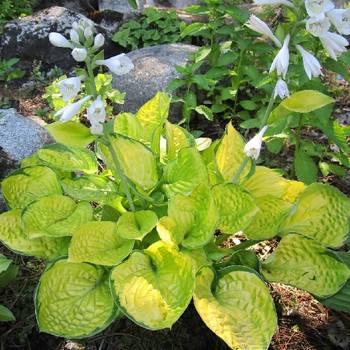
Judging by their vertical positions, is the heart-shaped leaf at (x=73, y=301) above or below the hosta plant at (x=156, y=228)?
below

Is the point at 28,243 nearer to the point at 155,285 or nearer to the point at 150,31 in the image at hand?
the point at 155,285

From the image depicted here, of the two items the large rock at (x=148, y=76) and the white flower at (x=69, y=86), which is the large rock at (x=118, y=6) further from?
the white flower at (x=69, y=86)

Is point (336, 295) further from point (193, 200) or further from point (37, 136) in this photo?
point (37, 136)

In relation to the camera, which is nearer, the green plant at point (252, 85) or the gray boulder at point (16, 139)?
the green plant at point (252, 85)

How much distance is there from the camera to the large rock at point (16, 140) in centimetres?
293

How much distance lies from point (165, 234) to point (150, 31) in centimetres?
365

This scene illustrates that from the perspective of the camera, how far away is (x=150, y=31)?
16.6ft

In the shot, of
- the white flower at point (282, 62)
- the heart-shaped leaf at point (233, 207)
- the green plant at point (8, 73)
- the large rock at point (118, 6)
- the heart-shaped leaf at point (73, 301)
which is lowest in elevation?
the green plant at point (8, 73)

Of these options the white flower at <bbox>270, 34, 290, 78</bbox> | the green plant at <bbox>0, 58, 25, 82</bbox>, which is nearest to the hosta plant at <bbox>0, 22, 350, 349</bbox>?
the white flower at <bbox>270, 34, 290, 78</bbox>

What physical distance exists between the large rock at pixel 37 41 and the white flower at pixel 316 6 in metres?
3.53

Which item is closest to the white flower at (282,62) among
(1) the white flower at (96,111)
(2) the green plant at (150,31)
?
(1) the white flower at (96,111)

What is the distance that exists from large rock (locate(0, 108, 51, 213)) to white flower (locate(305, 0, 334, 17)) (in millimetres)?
1994

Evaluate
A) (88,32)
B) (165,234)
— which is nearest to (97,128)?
(88,32)

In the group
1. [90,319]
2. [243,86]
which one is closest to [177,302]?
[90,319]
